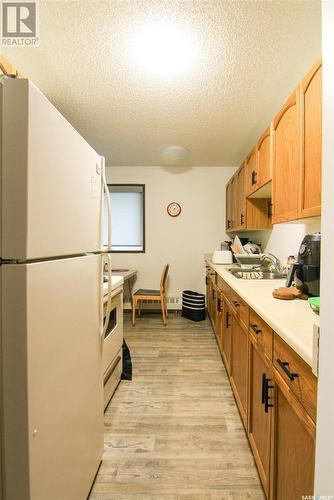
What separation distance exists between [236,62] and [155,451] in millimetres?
2577

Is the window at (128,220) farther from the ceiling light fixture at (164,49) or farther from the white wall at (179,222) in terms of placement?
the ceiling light fixture at (164,49)

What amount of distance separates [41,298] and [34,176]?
356mm

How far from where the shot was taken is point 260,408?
46.6 inches

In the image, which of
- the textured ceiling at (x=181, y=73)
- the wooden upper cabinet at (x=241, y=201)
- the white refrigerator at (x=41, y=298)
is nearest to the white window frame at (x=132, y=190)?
the textured ceiling at (x=181, y=73)

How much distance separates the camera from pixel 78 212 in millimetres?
1005

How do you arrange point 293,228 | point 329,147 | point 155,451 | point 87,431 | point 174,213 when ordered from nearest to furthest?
point 329,147 < point 87,431 < point 155,451 < point 293,228 < point 174,213

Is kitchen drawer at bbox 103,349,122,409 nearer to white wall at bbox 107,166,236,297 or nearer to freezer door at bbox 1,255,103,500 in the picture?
freezer door at bbox 1,255,103,500

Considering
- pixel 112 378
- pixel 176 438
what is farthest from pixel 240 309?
pixel 112 378

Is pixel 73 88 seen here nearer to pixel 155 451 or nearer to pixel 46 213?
pixel 46 213

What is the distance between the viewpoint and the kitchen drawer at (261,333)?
3.37 feet

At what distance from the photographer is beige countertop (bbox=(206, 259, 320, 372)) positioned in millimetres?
729

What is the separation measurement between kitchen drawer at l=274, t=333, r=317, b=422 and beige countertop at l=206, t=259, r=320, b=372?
0.18 ft

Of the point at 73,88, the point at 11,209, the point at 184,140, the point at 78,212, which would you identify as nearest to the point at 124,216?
the point at 184,140

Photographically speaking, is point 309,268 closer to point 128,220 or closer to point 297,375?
point 297,375
